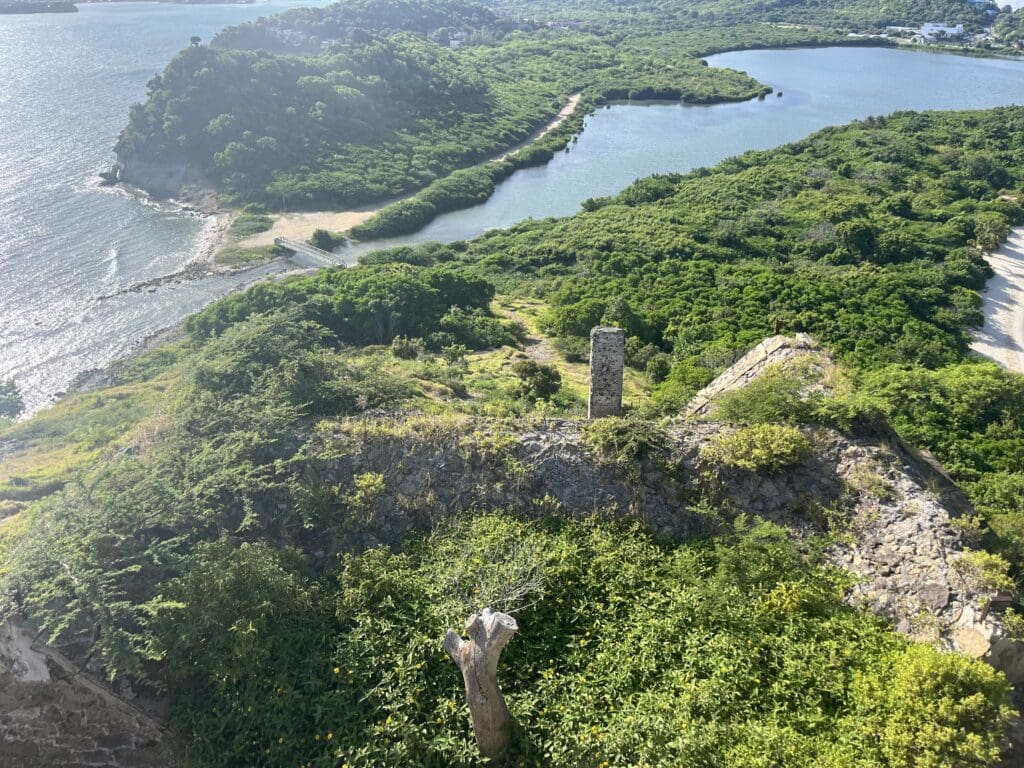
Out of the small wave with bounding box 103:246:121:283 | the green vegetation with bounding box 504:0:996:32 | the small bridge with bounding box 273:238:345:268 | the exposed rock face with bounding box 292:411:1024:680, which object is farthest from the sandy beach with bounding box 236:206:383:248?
the green vegetation with bounding box 504:0:996:32

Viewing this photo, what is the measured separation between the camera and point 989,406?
20.0 meters

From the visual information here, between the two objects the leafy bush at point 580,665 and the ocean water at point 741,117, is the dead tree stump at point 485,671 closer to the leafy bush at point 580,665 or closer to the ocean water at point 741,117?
the leafy bush at point 580,665

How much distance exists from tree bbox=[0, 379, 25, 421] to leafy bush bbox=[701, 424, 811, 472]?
3316 cm

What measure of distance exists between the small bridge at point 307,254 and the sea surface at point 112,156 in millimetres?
2776

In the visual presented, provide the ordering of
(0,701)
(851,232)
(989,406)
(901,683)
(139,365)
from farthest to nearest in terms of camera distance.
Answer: (851,232) → (139,365) → (989,406) → (0,701) → (901,683)

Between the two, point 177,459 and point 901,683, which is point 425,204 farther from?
point 901,683

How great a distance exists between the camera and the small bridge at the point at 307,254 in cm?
4766

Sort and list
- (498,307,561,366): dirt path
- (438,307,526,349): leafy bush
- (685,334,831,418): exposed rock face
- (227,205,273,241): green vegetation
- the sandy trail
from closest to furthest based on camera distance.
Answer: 1. (685,334,831,418): exposed rock face
2. (498,307,561,366): dirt path
3. (438,307,526,349): leafy bush
4. the sandy trail
5. (227,205,273,241): green vegetation

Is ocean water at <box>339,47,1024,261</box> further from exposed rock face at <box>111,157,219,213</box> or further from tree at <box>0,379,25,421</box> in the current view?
tree at <box>0,379,25,421</box>

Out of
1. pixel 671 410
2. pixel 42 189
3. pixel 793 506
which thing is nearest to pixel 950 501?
pixel 793 506

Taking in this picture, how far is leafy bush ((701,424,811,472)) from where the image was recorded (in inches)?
474

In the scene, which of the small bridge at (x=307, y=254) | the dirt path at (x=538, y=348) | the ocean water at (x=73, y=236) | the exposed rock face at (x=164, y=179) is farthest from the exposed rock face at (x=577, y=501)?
the exposed rock face at (x=164, y=179)

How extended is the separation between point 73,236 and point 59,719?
2081 inches

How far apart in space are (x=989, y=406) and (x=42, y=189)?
7167 centimetres
